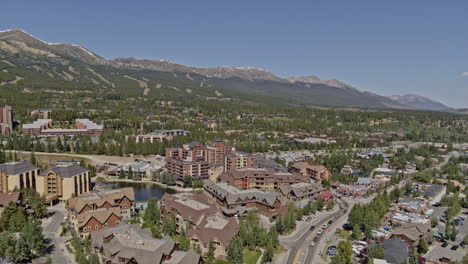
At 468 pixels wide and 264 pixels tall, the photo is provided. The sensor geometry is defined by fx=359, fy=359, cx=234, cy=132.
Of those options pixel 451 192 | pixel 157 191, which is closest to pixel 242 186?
pixel 157 191

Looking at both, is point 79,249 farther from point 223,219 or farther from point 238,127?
point 238,127

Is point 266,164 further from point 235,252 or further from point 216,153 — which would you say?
point 235,252

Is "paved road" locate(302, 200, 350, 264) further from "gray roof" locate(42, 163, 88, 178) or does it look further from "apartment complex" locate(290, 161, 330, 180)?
"gray roof" locate(42, 163, 88, 178)

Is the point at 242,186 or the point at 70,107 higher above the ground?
the point at 70,107

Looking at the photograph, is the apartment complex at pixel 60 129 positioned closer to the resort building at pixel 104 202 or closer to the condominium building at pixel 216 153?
the condominium building at pixel 216 153

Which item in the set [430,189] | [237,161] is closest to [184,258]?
[237,161]

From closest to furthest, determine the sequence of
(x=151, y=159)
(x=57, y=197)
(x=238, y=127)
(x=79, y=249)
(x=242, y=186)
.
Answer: (x=79, y=249) < (x=57, y=197) < (x=242, y=186) < (x=151, y=159) < (x=238, y=127)
